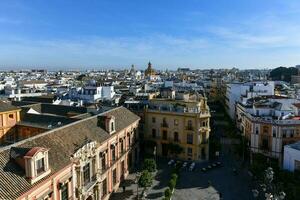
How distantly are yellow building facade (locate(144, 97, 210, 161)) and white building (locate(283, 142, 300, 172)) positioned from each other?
17170 millimetres

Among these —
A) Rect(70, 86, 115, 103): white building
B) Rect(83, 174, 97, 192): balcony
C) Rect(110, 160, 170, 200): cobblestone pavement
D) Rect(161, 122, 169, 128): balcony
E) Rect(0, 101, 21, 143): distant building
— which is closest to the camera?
Rect(83, 174, 97, 192): balcony

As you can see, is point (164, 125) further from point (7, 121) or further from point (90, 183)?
point (7, 121)

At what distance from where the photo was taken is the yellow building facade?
63.0 meters

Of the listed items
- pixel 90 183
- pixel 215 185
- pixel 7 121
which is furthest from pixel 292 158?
pixel 7 121

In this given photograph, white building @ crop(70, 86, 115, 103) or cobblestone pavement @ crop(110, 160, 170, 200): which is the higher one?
white building @ crop(70, 86, 115, 103)

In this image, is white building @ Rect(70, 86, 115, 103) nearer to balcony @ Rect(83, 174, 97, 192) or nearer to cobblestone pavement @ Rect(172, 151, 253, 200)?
cobblestone pavement @ Rect(172, 151, 253, 200)

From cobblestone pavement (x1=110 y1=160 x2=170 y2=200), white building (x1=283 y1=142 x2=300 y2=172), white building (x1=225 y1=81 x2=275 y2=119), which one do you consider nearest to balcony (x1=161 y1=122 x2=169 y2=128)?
cobblestone pavement (x1=110 y1=160 x2=170 y2=200)

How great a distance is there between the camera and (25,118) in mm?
59844

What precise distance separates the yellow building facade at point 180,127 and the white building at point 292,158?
17.2 meters

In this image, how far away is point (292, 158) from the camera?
48438 millimetres

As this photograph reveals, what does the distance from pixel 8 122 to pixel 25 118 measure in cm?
330

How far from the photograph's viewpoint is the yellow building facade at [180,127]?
62969 mm

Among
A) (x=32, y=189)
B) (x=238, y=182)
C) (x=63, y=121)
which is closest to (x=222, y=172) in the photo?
(x=238, y=182)

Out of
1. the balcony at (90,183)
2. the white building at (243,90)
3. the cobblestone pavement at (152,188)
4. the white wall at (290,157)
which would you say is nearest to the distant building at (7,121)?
the cobblestone pavement at (152,188)
